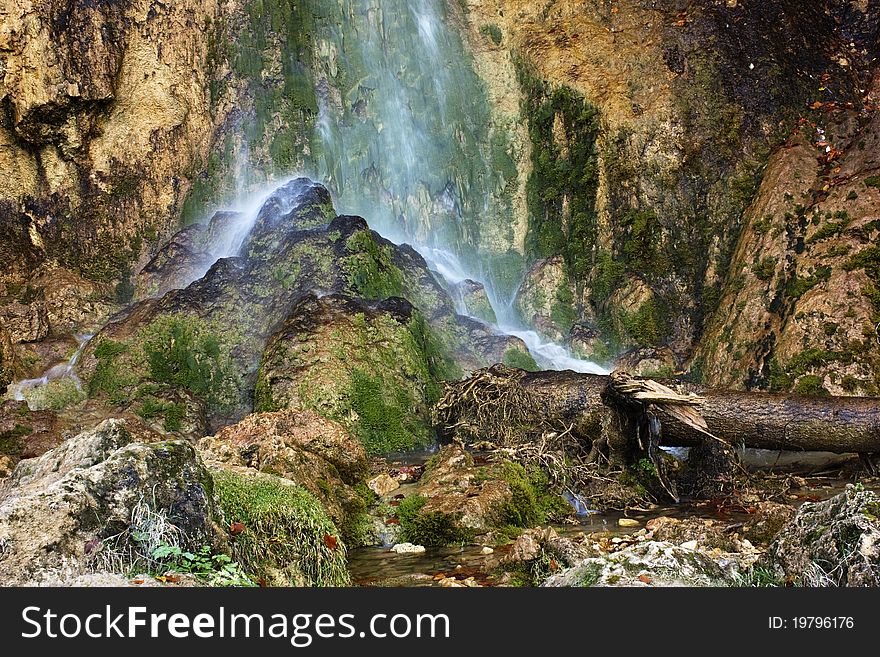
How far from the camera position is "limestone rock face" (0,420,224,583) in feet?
11.1

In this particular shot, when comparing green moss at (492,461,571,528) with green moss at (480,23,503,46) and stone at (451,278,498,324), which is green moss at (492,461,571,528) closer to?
stone at (451,278,498,324)

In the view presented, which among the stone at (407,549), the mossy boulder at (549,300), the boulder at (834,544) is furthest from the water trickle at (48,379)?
the boulder at (834,544)

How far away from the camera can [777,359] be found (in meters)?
10.8

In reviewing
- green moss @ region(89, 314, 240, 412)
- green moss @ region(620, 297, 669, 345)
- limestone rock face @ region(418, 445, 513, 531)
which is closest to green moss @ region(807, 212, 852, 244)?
green moss @ region(620, 297, 669, 345)

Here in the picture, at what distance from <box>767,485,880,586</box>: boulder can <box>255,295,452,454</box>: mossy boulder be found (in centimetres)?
622

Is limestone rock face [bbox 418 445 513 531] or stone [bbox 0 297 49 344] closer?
limestone rock face [bbox 418 445 513 531]

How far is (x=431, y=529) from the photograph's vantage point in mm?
6207

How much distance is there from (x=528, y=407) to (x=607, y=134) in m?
8.73

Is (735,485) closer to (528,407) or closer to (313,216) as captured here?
(528,407)

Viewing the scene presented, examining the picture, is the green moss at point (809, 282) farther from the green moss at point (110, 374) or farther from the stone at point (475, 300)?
the green moss at point (110, 374)

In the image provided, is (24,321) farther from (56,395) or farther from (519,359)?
(519,359)

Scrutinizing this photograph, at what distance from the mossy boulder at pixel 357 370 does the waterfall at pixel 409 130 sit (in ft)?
21.0

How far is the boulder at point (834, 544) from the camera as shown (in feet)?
11.1

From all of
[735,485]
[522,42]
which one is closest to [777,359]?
[735,485]
